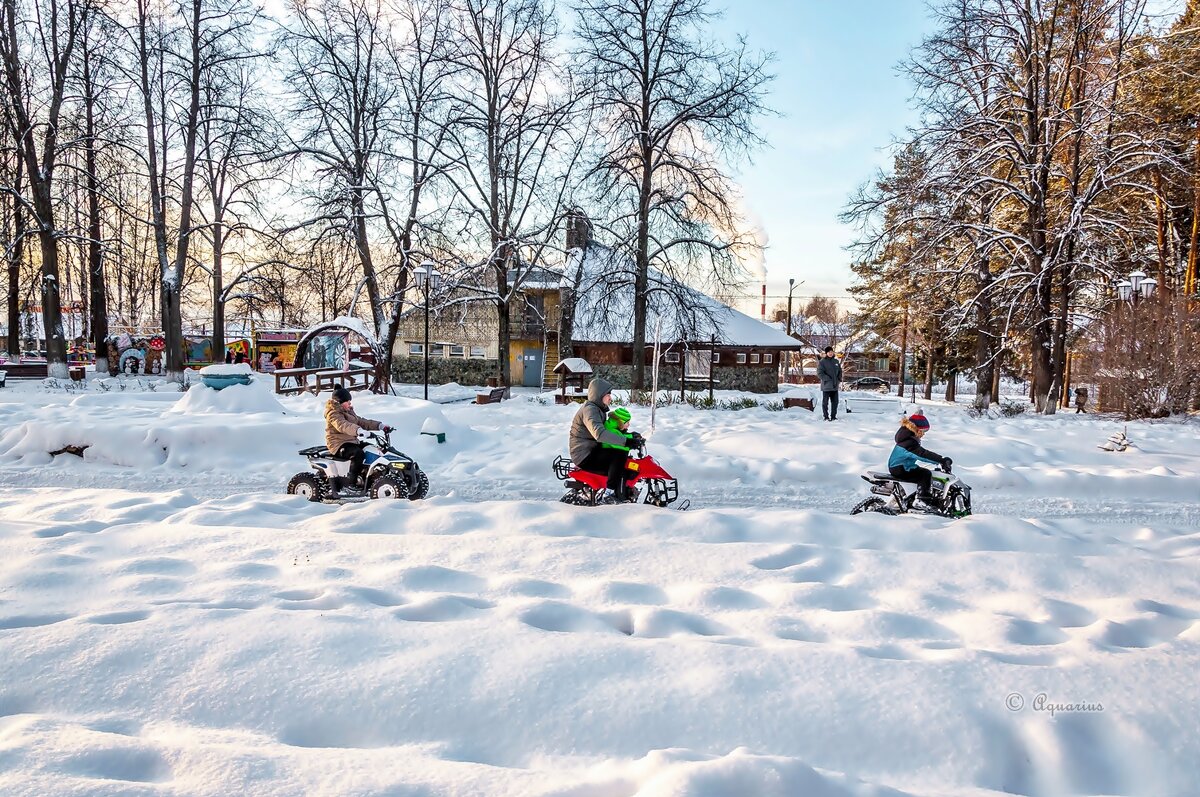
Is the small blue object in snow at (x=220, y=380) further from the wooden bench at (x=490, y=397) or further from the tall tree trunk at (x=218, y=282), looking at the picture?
the tall tree trunk at (x=218, y=282)

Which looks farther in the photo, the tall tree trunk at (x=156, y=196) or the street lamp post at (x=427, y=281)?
the tall tree trunk at (x=156, y=196)

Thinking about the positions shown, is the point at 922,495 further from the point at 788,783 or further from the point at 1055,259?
the point at 1055,259

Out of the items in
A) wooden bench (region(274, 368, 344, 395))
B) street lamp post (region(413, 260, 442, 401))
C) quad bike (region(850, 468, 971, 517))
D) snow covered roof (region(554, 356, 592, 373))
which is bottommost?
quad bike (region(850, 468, 971, 517))

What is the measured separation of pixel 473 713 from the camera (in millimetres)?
3006

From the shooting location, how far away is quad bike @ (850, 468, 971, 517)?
709 cm

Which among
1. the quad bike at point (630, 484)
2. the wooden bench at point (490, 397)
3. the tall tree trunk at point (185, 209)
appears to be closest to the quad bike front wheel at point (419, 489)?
the quad bike at point (630, 484)

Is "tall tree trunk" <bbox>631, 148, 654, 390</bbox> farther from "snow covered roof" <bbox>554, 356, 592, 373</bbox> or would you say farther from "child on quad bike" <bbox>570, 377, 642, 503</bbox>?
"child on quad bike" <bbox>570, 377, 642, 503</bbox>

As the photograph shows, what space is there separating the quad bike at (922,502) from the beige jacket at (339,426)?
20.1ft

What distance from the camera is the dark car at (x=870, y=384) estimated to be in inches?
2041

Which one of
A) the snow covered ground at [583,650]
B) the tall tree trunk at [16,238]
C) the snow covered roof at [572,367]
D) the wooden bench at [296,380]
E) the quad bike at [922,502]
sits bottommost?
the snow covered ground at [583,650]

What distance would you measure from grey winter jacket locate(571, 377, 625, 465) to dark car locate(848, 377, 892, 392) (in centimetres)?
4901

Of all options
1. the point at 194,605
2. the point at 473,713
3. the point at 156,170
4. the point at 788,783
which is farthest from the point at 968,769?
the point at 156,170

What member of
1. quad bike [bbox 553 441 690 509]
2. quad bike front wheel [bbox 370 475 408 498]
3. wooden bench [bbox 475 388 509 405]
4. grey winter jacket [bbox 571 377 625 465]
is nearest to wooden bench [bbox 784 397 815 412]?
wooden bench [bbox 475 388 509 405]

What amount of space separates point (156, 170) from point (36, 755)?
2686cm
